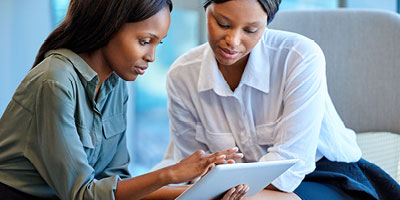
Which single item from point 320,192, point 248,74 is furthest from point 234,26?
point 320,192

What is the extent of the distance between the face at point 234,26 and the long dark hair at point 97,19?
237 millimetres

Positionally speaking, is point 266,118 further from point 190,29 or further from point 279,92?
point 190,29

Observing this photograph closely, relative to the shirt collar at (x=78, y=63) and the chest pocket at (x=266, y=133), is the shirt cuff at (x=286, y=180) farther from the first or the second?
the shirt collar at (x=78, y=63)

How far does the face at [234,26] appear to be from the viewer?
1.46 meters

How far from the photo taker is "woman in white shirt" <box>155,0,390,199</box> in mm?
1518

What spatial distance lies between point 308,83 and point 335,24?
0.58 metres

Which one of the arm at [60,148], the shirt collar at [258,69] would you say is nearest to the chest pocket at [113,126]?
the arm at [60,148]

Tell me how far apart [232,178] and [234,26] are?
1.54ft

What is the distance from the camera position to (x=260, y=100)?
1.68 m

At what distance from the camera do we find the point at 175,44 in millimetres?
3051

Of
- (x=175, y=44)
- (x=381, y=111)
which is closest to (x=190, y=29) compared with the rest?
(x=175, y=44)

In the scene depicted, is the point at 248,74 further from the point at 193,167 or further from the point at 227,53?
the point at 193,167

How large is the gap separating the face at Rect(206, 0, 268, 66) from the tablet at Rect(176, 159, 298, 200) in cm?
39

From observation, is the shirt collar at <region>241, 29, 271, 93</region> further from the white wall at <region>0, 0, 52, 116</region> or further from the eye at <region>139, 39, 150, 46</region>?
the white wall at <region>0, 0, 52, 116</region>
